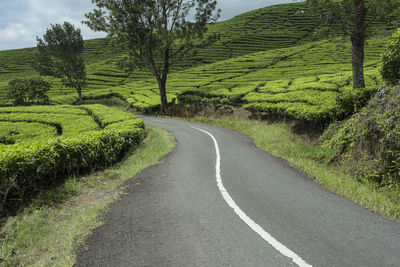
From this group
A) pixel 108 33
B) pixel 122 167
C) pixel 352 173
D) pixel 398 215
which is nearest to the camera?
pixel 398 215

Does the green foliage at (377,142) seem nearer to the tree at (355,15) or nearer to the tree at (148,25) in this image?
the tree at (355,15)

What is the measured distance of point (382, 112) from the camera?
753cm

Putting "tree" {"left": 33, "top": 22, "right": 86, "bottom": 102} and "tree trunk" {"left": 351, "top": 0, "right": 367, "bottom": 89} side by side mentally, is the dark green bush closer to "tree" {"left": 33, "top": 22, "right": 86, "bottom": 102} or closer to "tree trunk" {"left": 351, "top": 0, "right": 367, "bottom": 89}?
"tree trunk" {"left": 351, "top": 0, "right": 367, "bottom": 89}

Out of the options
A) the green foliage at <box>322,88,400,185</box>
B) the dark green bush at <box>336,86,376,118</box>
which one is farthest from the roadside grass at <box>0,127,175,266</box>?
the dark green bush at <box>336,86,376,118</box>

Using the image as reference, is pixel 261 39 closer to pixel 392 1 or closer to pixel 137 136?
pixel 392 1

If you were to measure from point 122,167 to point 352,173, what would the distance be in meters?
8.32

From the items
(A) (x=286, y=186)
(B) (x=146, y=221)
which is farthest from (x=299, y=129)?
(B) (x=146, y=221)

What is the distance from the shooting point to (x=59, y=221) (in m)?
5.33

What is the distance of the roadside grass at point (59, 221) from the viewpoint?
406 centimetres

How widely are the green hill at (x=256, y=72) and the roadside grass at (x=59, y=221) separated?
11.6 meters

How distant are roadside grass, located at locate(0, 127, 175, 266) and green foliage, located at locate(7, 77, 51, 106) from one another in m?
36.5

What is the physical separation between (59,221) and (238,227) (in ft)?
13.5

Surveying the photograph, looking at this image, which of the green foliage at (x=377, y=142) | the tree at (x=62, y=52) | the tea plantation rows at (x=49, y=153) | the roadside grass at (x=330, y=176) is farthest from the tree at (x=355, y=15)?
the tree at (x=62, y=52)

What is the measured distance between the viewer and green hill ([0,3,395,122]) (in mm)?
18469
